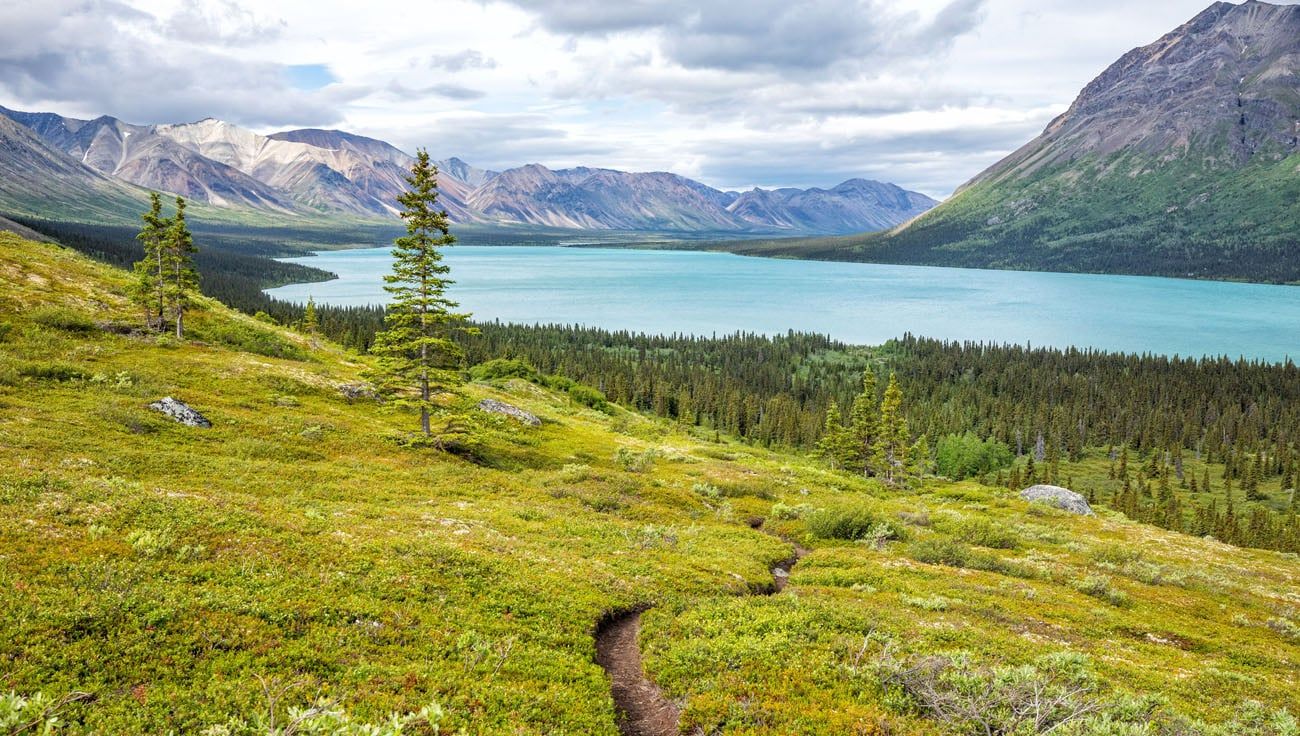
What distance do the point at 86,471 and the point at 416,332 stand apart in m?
21.5

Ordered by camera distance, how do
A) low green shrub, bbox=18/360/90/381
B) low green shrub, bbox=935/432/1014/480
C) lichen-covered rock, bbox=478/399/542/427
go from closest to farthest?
low green shrub, bbox=18/360/90/381 → lichen-covered rock, bbox=478/399/542/427 → low green shrub, bbox=935/432/1014/480

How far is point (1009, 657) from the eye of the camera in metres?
20.4

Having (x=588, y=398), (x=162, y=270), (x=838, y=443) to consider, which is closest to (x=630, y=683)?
(x=162, y=270)

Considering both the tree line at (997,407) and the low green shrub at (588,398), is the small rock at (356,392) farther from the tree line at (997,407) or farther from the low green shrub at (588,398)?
the tree line at (997,407)

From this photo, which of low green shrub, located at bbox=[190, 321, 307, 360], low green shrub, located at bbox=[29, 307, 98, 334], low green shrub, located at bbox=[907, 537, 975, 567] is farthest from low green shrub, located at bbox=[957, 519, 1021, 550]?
low green shrub, located at bbox=[29, 307, 98, 334]

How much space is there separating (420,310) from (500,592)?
27.5 meters

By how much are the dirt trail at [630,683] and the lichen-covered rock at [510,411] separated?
42.7 meters

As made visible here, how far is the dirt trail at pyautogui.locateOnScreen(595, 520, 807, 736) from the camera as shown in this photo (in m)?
15.9

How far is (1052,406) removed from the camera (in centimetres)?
16500

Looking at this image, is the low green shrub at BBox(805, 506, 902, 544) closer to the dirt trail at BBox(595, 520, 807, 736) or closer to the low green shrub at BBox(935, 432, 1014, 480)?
the dirt trail at BBox(595, 520, 807, 736)

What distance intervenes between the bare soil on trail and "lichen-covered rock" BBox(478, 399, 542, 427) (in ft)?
141

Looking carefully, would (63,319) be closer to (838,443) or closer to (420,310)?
(420,310)

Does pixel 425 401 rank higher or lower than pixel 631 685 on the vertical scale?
higher

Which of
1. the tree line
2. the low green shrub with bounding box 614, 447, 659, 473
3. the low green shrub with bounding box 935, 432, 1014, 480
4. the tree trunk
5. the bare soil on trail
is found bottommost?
the low green shrub with bounding box 935, 432, 1014, 480
